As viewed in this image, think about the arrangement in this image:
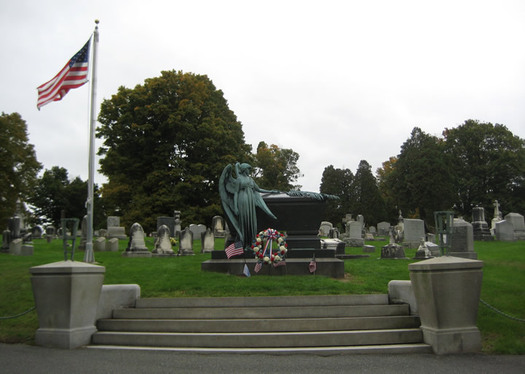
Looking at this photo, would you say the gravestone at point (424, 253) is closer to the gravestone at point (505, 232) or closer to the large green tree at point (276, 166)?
the gravestone at point (505, 232)

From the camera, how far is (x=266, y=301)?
8562mm

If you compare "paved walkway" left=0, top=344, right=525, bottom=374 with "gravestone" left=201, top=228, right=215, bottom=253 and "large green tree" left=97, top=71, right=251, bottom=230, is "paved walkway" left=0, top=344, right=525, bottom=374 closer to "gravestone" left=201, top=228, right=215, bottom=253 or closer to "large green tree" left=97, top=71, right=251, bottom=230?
"gravestone" left=201, top=228, right=215, bottom=253

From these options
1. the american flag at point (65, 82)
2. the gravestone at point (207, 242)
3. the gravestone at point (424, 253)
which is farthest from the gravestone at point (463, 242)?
the american flag at point (65, 82)

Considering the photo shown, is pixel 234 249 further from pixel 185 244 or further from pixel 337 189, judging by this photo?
pixel 337 189

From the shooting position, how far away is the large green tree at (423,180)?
50.6 metres

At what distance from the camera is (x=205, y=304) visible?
867cm

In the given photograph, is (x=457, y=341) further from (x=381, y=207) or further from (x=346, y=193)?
(x=346, y=193)

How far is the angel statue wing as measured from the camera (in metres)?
12.6

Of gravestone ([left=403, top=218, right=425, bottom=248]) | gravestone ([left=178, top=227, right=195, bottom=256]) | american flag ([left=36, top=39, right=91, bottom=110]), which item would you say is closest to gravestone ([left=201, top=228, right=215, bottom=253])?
gravestone ([left=178, top=227, right=195, bottom=256])

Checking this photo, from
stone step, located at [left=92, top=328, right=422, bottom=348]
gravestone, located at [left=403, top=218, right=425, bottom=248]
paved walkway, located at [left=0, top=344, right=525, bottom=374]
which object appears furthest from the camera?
gravestone, located at [left=403, top=218, right=425, bottom=248]

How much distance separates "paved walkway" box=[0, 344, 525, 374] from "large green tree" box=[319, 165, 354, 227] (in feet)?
182

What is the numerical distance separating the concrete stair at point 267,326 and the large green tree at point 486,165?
47.5 metres

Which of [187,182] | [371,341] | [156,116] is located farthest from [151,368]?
[156,116]

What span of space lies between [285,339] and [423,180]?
48.1 meters
